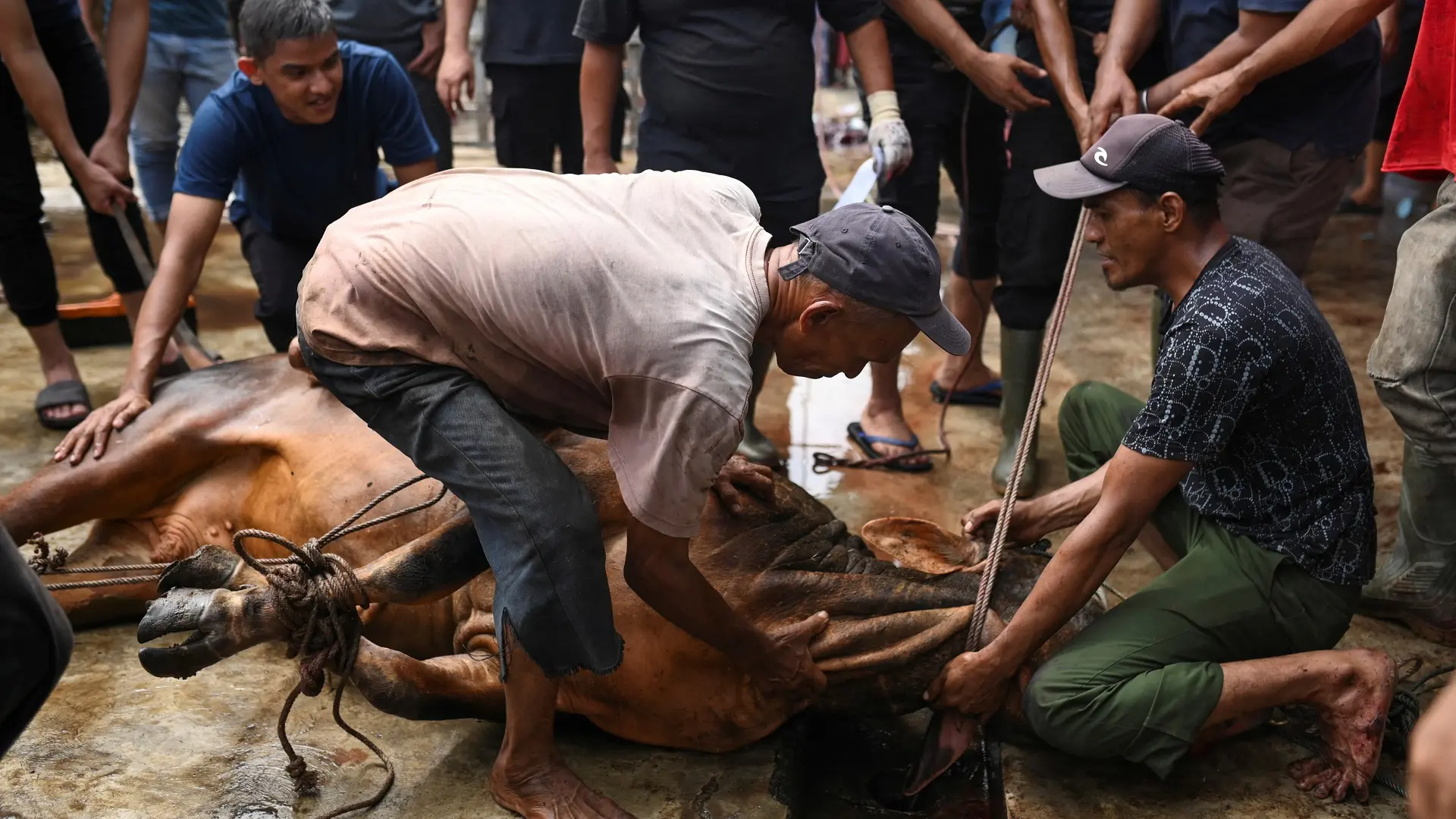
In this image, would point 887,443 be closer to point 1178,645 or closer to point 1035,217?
point 1035,217

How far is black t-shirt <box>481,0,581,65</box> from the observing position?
508 cm

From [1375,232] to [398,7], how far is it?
5.55m

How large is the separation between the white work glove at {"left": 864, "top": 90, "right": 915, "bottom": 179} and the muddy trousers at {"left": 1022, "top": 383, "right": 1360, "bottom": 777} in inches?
63.7

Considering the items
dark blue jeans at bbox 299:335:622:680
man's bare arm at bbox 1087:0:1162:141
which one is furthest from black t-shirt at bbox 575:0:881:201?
dark blue jeans at bbox 299:335:622:680

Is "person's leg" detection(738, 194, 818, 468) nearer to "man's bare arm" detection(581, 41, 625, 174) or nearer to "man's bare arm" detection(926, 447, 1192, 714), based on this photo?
"man's bare arm" detection(581, 41, 625, 174)

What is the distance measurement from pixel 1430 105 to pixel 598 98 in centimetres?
252

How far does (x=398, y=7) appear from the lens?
5.39 m

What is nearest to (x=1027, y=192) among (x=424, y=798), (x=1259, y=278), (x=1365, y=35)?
(x=1365, y=35)

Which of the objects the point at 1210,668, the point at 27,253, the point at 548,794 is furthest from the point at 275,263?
the point at 1210,668

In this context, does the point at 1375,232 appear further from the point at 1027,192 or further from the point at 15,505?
the point at 15,505

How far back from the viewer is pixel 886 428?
15.3 feet

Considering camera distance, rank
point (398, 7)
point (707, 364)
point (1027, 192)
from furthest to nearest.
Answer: point (398, 7) < point (1027, 192) < point (707, 364)

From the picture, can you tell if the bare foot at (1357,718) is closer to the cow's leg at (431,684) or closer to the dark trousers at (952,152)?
the cow's leg at (431,684)

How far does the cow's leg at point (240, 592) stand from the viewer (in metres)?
2.50
